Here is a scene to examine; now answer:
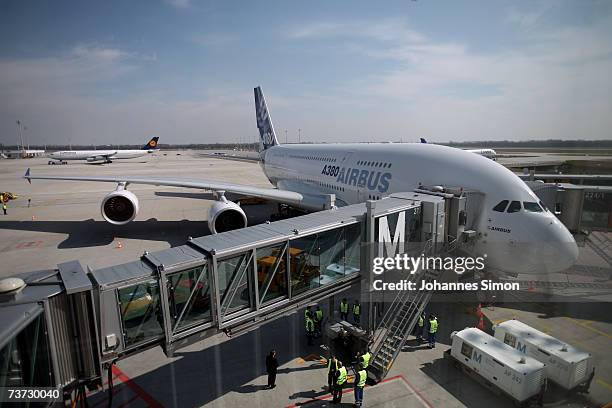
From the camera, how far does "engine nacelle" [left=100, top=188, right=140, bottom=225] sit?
1994cm

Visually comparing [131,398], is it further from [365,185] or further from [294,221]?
[365,185]

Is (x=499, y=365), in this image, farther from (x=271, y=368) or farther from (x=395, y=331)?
(x=271, y=368)

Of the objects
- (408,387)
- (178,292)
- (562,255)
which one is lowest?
(408,387)

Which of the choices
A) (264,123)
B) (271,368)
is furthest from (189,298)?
(264,123)

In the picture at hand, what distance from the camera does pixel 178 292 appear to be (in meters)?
6.31

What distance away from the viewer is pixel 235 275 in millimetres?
6898

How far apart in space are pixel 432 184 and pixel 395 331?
18.7ft

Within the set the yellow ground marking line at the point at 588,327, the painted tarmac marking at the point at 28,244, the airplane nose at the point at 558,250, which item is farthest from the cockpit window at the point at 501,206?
the painted tarmac marking at the point at 28,244

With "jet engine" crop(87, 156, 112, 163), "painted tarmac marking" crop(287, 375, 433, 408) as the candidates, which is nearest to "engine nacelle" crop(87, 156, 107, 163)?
"jet engine" crop(87, 156, 112, 163)

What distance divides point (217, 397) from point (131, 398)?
199cm

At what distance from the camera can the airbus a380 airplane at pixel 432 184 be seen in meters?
10.1

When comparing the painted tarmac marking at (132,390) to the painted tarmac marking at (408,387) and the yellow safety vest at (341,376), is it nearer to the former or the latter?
the painted tarmac marking at (408,387)

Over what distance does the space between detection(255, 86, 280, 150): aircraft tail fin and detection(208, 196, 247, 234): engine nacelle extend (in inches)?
730

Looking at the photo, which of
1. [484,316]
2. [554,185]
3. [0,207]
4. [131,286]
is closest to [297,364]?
[131,286]
